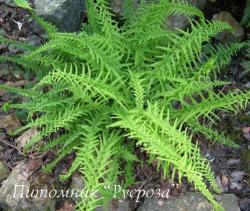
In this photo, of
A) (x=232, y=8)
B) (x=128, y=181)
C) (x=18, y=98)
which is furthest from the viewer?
(x=232, y=8)

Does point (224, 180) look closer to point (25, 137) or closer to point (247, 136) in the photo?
point (247, 136)

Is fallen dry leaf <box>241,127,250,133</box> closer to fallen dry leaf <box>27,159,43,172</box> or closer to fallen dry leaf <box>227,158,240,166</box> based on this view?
fallen dry leaf <box>227,158,240,166</box>

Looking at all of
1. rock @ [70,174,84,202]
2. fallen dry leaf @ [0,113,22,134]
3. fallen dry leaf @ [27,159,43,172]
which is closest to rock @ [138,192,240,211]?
rock @ [70,174,84,202]

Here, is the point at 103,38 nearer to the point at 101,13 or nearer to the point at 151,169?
the point at 101,13

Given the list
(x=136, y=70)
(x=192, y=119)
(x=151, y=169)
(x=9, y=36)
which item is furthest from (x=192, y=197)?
(x=9, y=36)

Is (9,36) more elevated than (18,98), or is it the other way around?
(9,36)

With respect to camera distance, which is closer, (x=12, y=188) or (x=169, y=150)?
(x=169, y=150)

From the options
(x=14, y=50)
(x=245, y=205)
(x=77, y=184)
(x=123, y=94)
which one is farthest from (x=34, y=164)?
(x=245, y=205)
